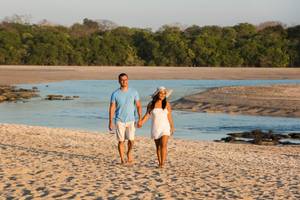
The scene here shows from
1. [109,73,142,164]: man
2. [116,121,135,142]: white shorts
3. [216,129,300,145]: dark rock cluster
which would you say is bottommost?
[216,129,300,145]: dark rock cluster

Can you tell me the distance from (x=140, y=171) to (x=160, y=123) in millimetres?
830

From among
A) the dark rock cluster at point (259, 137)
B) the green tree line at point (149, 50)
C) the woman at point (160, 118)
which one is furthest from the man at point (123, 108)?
the green tree line at point (149, 50)

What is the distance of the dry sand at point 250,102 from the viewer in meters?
26.9

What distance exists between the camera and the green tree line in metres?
77.0

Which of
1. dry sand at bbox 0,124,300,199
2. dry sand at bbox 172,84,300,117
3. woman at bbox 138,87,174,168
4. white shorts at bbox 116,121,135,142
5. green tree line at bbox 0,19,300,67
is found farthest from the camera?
green tree line at bbox 0,19,300,67

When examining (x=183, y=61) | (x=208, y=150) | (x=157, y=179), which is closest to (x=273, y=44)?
(x=183, y=61)

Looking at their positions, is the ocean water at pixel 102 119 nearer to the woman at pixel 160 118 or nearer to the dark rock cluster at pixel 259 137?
the dark rock cluster at pixel 259 137

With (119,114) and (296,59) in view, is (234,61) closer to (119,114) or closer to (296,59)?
(296,59)

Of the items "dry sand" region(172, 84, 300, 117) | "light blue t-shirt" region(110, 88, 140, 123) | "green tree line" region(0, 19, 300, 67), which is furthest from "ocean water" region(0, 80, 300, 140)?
"green tree line" region(0, 19, 300, 67)

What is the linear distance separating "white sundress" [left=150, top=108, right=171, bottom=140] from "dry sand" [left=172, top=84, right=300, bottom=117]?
1507cm

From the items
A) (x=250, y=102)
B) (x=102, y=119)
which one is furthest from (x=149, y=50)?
(x=102, y=119)

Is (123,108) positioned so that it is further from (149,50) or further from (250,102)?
(149,50)

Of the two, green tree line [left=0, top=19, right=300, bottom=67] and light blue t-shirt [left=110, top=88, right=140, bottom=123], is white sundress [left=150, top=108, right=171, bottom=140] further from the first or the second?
green tree line [left=0, top=19, right=300, bottom=67]

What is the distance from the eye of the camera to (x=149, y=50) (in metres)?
81.4
